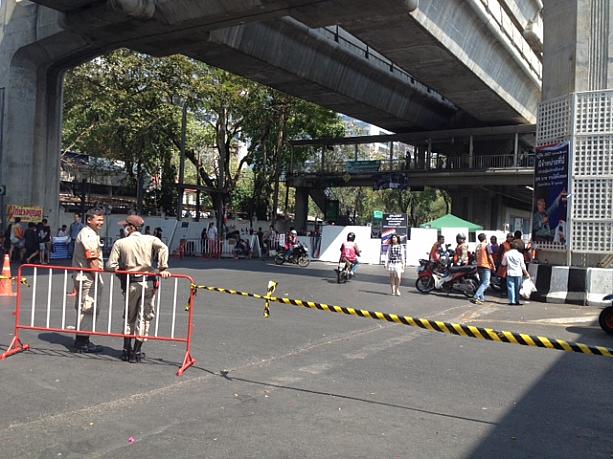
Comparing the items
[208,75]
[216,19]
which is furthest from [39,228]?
[208,75]

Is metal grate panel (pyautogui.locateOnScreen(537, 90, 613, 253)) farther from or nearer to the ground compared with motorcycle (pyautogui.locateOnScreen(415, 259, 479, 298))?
farther from the ground

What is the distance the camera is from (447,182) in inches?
1404

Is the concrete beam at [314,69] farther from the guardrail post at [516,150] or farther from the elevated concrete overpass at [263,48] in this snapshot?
the guardrail post at [516,150]

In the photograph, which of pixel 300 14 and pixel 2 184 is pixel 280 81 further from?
pixel 2 184

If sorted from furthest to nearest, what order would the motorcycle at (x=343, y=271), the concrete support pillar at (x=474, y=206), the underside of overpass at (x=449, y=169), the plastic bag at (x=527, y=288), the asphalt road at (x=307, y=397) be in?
the concrete support pillar at (x=474, y=206), the underside of overpass at (x=449, y=169), the motorcycle at (x=343, y=271), the plastic bag at (x=527, y=288), the asphalt road at (x=307, y=397)

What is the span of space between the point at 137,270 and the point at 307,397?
8.90ft

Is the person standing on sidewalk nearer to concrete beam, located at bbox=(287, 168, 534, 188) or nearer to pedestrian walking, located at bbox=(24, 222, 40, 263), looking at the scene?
pedestrian walking, located at bbox=(24, 222, 40, 263)

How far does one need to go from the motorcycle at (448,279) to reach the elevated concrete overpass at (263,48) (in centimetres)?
691

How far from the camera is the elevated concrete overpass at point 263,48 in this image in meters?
15.5

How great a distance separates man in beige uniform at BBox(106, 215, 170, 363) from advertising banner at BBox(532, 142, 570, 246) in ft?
37.7

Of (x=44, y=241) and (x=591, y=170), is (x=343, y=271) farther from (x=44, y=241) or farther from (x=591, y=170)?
(x=44, y=241)

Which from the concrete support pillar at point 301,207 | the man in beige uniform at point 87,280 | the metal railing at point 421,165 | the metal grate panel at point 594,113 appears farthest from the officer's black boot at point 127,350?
the concrete support pillar at point 301,207

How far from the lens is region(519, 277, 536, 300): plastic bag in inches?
597

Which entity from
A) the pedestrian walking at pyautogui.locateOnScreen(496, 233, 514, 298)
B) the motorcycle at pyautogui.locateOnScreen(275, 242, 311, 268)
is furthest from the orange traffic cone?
the motorcycle at pyautogui.locateOnScreen(275, 242, 311, 268)
